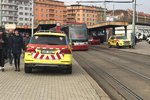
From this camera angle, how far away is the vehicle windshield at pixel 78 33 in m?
49.2

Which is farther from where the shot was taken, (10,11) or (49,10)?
(49,10)

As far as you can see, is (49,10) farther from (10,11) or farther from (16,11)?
(10,11)

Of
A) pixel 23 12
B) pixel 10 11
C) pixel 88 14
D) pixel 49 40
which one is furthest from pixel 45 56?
pixel 88 14

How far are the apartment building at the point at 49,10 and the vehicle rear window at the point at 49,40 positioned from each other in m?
154

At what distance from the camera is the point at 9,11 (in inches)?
6491

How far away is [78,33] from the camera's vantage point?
49469mm

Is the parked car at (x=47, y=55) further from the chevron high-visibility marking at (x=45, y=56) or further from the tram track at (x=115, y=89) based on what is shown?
the tram track at (x=115, y=89)

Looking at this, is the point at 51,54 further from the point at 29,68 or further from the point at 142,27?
the point at 142,27

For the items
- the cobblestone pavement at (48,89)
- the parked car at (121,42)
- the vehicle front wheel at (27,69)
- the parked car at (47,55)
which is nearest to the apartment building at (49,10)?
the parked car at (121,42)

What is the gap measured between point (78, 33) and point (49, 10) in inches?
5266

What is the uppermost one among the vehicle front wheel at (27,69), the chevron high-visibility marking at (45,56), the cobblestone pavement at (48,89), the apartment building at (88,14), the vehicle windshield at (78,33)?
the apartment building at (88,14)

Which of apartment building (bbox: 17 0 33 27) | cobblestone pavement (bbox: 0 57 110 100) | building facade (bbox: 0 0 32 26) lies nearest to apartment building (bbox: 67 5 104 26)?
apartment building (bbox: 17 0 33 27)

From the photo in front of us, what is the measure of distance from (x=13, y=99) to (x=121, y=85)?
5.50 m

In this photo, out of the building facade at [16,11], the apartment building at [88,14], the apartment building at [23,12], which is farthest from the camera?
the apartment building at [88,14]
